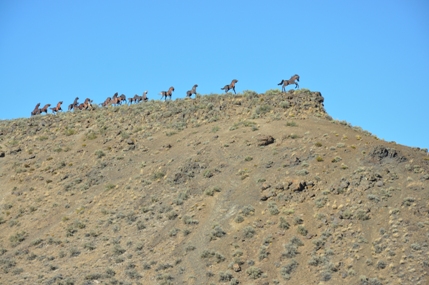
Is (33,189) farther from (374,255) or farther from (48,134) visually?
(374,255)

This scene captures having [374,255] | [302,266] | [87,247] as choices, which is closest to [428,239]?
[374,255]

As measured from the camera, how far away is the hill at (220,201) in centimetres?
3331

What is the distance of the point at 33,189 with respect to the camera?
4850 cm

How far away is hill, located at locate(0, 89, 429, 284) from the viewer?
1312 inches

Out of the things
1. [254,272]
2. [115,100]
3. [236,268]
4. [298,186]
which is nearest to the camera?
[254,272]

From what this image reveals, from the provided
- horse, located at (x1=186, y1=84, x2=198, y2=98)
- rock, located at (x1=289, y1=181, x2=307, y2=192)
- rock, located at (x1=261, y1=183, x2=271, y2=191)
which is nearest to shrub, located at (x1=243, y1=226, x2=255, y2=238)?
rock, located at (x1=289, y1=181, x2=307, y2=192)

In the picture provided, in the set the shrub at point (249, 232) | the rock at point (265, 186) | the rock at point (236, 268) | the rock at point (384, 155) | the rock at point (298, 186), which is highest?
the rock at point (384, 155)

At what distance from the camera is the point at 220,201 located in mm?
39906

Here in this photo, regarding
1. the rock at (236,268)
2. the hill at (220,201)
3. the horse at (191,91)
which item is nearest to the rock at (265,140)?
the hill at (220,201)

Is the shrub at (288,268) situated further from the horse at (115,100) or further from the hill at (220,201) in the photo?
the horse at (115,100)

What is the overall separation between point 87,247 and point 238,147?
11736 mm

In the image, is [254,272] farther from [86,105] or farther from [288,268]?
[86,105]

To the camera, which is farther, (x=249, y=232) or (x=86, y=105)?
(x=86, y=105)

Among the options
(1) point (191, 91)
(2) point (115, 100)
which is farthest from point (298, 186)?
(2) point (115, 100)
